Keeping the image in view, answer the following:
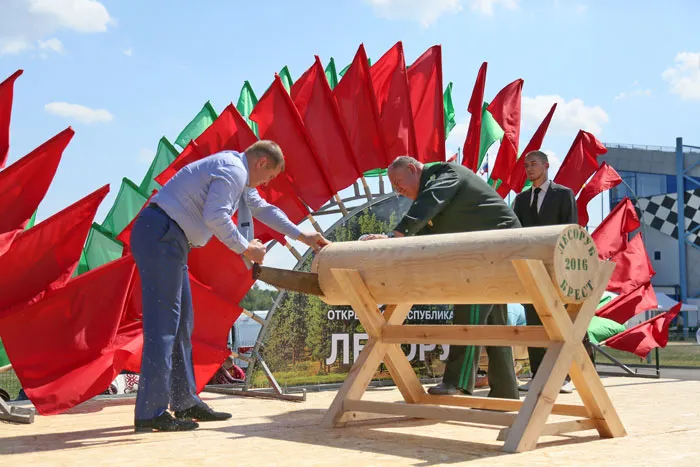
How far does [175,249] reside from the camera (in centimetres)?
412

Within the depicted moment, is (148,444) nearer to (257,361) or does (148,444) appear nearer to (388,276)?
(388,276)

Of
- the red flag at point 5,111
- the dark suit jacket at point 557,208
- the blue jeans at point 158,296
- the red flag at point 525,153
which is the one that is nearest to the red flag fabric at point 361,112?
the dark suit jacket at point 557,208

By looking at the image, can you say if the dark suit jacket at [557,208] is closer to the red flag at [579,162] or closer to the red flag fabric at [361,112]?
the red flag fabric at [361,112]

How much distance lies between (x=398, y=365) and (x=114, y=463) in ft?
6.56

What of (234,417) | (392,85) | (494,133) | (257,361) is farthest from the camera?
(494,133)

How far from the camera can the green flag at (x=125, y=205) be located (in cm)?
777

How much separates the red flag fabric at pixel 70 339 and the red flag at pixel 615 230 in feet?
16.4

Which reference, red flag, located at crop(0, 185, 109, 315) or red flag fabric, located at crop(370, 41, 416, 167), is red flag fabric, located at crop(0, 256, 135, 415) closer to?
red flag, located at crop(0, 185, 109, 315)

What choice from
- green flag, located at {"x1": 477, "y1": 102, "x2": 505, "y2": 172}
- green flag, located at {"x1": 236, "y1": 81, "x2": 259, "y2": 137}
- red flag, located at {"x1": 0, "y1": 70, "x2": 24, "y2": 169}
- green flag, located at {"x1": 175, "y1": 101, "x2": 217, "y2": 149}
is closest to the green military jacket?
red flag, located at {"x1": 0, "y1": 70, "x2": 24, "y2": 169}

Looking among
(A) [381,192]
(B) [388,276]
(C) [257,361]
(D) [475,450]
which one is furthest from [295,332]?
(D) [475,450]

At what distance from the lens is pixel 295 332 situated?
6523 millimetres

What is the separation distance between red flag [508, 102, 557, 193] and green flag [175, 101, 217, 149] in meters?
3.51

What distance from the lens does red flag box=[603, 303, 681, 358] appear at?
7.84 meters

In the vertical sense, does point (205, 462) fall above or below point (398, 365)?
below
